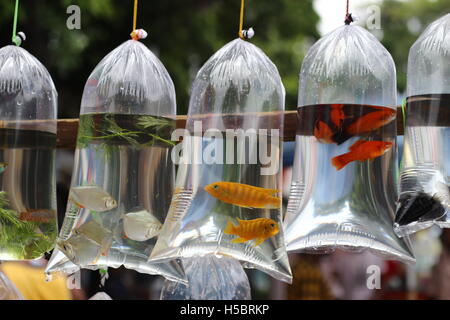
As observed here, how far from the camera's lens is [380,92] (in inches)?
54.6

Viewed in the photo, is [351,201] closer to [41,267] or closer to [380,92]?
[380,92]

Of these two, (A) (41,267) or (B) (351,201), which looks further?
(A) (41,267)

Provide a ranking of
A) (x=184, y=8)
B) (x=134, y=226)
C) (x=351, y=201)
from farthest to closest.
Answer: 1. (x=184, y=8)
2. (x=134, y=226)
3. (x=351, y=201)

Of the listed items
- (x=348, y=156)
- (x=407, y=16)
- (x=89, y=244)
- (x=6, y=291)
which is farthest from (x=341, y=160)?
(x=407, y=16)

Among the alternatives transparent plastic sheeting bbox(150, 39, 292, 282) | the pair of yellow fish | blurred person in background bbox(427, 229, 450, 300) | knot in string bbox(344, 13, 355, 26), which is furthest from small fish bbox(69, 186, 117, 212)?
blurred person in background bbox(427, 229, 450, 300)

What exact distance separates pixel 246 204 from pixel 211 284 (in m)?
0.51

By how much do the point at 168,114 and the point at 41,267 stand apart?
1.69 metres

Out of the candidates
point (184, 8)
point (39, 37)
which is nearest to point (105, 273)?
point (39, 37)

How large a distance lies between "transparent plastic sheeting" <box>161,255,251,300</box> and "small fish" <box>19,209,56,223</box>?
0.36m

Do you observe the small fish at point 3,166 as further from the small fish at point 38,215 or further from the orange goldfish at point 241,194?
the orange goldfish at point 241,194

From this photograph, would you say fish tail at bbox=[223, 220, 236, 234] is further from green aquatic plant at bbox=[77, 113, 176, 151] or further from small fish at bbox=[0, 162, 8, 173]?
small fish at bbox=[0, 162, 8, 173]

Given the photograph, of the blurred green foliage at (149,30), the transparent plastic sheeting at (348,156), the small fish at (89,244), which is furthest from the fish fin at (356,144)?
the blurred green foliage at (149,30)

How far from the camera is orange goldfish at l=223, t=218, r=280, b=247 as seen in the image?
1361 millimetres

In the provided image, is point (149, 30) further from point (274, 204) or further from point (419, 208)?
point (419, 208)
